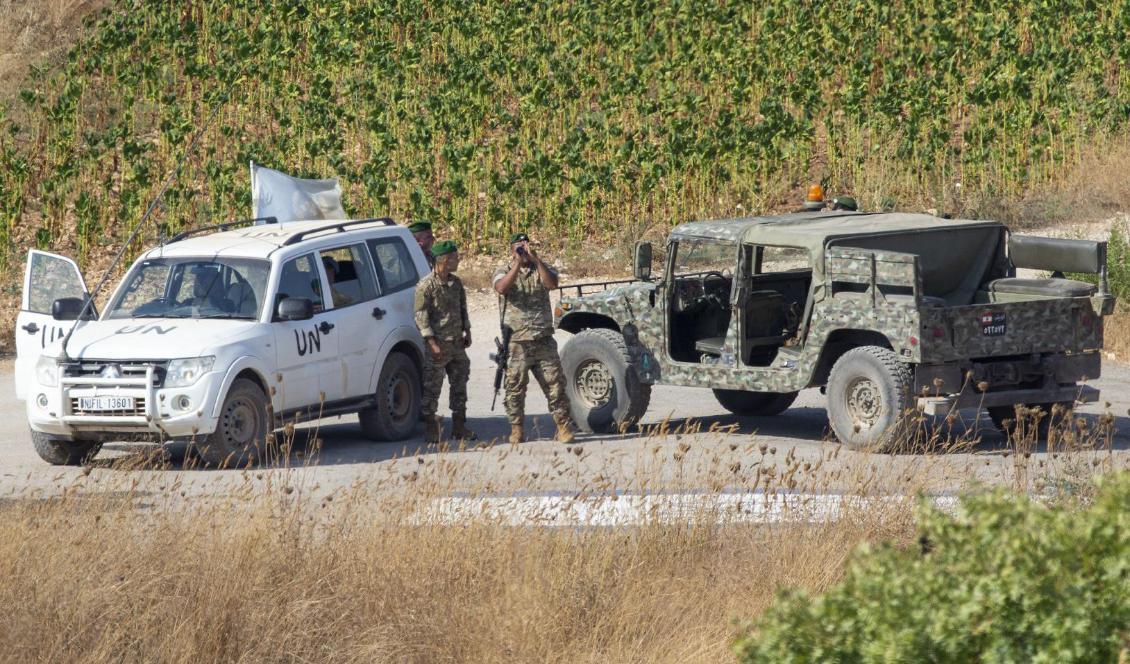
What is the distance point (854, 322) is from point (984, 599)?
8093 millimetres

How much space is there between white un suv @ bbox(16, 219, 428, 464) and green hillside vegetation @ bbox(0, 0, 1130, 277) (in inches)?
380

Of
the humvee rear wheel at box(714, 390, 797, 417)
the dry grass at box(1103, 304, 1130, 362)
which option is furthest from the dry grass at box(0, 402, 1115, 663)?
the dry grass at box(1103, 304, 1130, 362)

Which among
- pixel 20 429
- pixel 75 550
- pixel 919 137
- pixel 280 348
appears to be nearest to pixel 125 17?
pixel 919 137

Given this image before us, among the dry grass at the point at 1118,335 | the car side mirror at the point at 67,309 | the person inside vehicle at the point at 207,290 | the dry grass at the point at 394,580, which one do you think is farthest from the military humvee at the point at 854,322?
the dry grass at the point at 1118,335

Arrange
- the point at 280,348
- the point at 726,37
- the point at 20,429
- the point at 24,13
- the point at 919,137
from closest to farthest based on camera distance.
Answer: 1. the point at 280,348
2. the point at 20,429
3. the point at 919,137
4. the point at 726,37
5. the point at 24,13

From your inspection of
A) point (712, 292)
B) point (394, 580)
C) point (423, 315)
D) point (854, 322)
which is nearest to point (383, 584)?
point (394, 580)

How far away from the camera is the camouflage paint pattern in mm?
12367

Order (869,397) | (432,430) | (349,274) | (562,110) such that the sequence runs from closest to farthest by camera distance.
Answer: (869,397), (432,430), (349,274), (562,110)

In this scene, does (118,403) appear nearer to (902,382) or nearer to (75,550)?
(75,550)

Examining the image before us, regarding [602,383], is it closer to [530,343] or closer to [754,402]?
[530,343]

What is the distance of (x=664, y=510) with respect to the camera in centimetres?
918

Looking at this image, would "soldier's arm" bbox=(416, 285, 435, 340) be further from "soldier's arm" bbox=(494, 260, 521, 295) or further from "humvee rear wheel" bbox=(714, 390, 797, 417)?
"humvee rear wheel" bbox=(714, 390, 797, 417)

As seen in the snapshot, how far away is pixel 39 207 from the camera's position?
2691 cm

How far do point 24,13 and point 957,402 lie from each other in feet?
100
